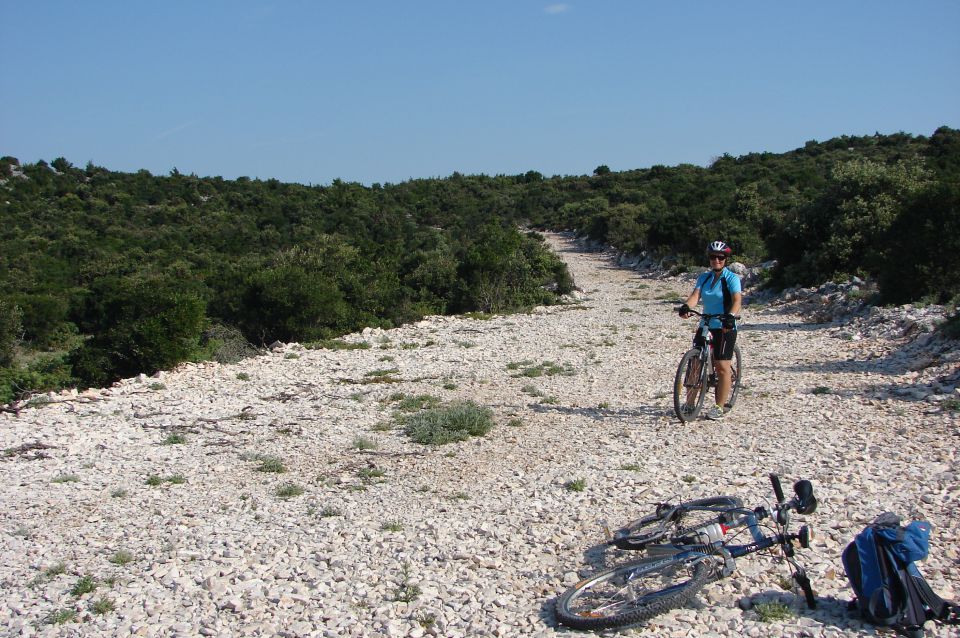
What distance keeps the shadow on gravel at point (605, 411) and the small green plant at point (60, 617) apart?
227 inches

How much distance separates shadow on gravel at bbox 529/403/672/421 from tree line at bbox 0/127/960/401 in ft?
24.9

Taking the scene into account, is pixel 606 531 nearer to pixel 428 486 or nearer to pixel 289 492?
pixel 428 486

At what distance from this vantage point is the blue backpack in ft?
11.7

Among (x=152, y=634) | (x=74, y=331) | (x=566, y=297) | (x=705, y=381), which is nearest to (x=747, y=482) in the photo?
(x=705, y=381)

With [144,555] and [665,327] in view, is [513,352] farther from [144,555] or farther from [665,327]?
[144,555]

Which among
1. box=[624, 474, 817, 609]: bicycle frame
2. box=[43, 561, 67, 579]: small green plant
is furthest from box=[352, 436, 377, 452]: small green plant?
box=[624, 474, 817, 609]: bicycle frame

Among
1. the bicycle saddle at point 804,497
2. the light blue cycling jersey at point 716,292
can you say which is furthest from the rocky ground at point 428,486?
the light blue cycling jersey at point 716,292

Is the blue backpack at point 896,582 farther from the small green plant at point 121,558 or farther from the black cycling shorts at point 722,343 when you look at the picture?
the small green plant at point 121,558

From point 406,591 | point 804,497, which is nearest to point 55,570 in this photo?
point 406,591

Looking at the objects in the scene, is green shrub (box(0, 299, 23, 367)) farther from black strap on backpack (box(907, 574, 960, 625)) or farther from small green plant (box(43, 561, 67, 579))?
black strap on backpack (box(907, 574, 960, 625))

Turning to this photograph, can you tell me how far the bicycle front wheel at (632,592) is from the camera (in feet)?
12.9

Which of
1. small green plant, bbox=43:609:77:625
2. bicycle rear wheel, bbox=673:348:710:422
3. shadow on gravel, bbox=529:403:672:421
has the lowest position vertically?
small green plant, bbox=43:609:77:625

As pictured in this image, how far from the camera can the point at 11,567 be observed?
17.8 feet

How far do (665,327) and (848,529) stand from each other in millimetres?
12063
